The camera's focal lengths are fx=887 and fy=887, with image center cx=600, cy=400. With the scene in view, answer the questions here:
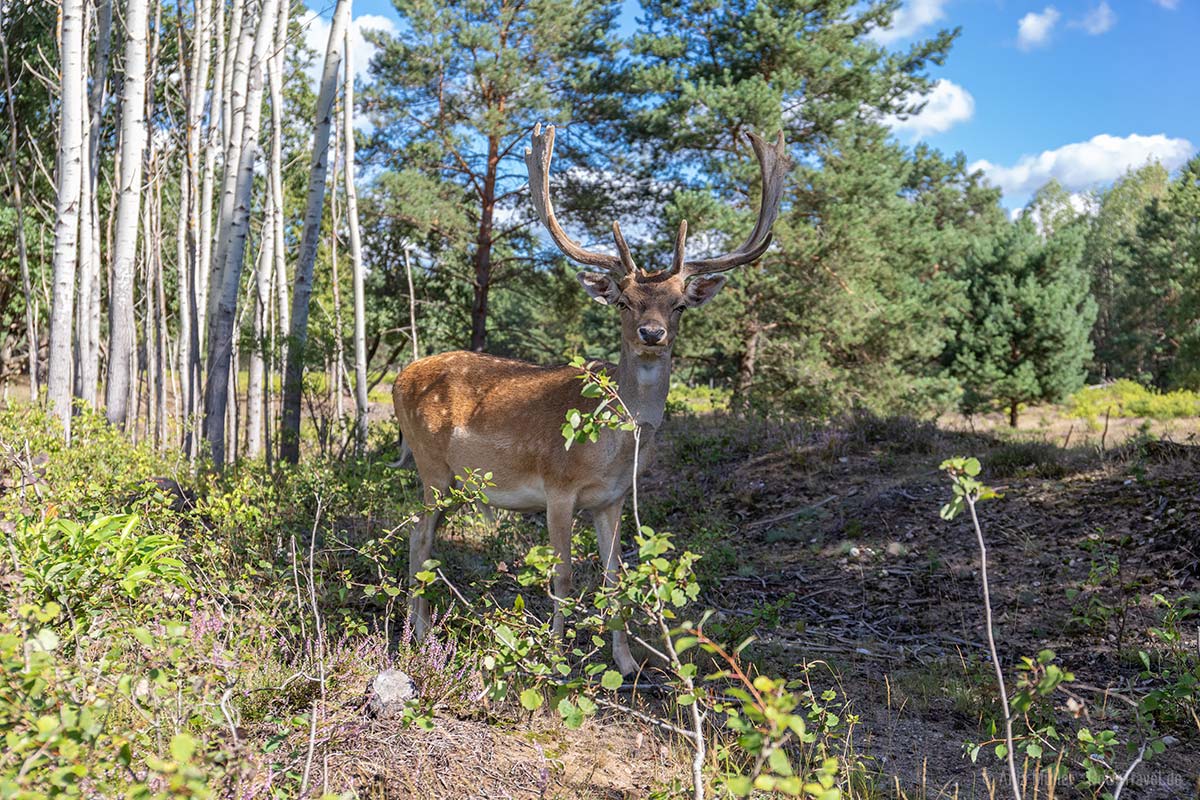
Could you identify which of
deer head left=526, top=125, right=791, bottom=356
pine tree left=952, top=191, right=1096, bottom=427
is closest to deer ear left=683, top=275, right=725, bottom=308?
deer head left=526, top=125, right=791, bottom=356

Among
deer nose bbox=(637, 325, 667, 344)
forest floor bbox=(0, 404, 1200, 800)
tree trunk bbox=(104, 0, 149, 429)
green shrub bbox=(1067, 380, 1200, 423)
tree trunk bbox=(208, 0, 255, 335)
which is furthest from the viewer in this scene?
green shrub bbox=(1067, 380, 1200, 423)

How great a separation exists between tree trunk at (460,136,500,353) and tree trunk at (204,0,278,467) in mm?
9014

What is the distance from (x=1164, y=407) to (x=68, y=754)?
28.4 m

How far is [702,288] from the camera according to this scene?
5066 millimetres

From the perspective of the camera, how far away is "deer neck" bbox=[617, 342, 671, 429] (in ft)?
16.1

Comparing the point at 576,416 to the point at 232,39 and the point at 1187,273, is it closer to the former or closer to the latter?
the point at 232,39

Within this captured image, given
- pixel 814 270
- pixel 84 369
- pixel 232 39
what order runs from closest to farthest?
pixel 84 369 < pixel 232 39 < pixel 814 270

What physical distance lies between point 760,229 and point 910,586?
9.99 ft

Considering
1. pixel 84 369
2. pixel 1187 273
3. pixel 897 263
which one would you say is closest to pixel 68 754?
pixel 84 369

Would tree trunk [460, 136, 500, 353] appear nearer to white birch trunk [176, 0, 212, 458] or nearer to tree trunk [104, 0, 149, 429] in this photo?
white birch trunk [176, 0, 212, 458]

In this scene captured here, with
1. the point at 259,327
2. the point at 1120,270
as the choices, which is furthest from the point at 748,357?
the point at 1120,270

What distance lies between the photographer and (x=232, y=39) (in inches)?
408

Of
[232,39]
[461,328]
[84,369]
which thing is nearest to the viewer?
A: [84,369]

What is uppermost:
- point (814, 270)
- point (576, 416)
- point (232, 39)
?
point (232, 39)
